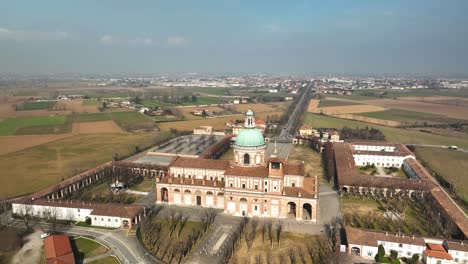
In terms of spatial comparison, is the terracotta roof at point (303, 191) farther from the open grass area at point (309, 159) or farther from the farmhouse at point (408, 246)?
the open grass area at point (309, 159)

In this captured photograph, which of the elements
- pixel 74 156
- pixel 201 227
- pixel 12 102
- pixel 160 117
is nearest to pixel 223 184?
pixel 201 227

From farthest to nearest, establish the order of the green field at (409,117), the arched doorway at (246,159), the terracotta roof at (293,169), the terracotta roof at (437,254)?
the green field at (409,117) < the arched doorway at (246,159) < the terracotta roof at (293,169) < the terracotta roof at (437,254)

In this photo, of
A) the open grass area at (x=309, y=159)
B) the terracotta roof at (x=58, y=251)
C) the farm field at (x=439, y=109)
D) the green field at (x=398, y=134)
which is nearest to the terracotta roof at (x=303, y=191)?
the open grass area at (x=309, y=159)

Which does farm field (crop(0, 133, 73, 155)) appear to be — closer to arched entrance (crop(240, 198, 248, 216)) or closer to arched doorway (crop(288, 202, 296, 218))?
arched entrance (crop(240, 198, 248, 216))

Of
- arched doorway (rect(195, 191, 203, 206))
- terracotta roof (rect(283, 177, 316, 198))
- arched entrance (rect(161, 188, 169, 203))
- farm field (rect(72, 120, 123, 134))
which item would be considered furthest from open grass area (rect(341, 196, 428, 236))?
farm field (rect(72, 120, 123, 134))

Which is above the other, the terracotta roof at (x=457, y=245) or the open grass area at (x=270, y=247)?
the terracotta roof at (x=457, y=245)
